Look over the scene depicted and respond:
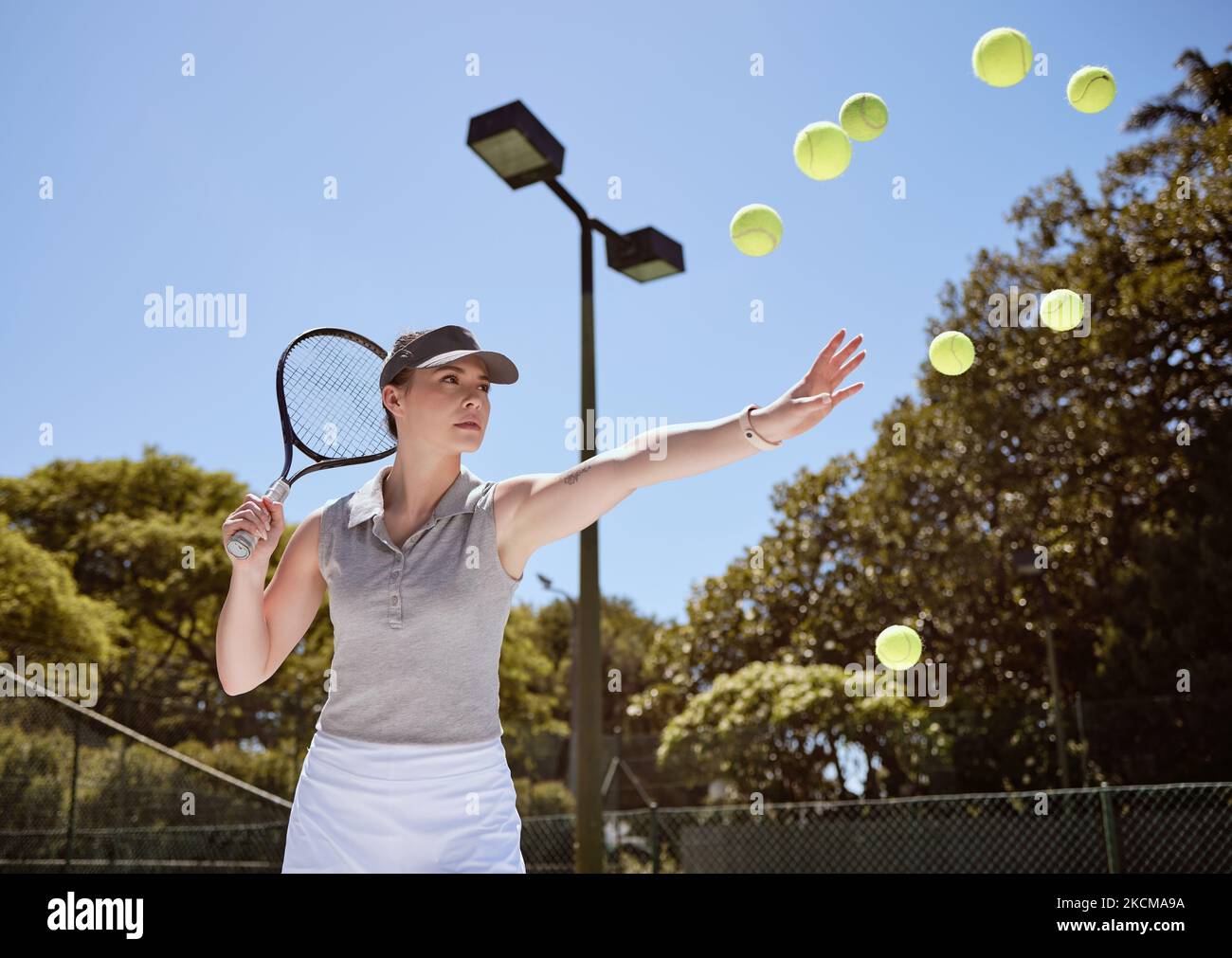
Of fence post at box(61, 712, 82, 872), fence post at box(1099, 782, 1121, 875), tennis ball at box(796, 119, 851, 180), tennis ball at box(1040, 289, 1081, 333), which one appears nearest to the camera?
tennis ball at box(796, 119, 851, 180)

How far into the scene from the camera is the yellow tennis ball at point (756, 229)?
5.69m

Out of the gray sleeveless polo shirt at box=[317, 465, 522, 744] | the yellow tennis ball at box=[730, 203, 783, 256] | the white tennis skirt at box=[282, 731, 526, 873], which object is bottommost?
the white tennis skirt at box=[282, 731, 526, 873]

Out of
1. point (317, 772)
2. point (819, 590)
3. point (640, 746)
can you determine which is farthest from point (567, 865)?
point (819, 590)

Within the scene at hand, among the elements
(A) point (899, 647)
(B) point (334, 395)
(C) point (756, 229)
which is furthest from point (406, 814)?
(A) point (899, 647)

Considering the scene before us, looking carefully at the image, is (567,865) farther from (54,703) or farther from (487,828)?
(487,828)

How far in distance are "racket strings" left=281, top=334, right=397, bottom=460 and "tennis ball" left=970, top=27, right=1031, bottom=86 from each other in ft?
13.5

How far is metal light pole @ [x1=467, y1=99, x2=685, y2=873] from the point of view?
7.49 metres

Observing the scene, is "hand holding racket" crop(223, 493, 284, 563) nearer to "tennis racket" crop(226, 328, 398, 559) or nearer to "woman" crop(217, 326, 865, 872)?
"woman" crop(217, 326, 865, 872)

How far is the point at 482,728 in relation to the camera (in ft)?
7.17

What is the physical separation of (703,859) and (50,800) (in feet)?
23.3

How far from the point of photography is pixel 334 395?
3611mm

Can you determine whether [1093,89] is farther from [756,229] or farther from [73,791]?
→ [73,791]

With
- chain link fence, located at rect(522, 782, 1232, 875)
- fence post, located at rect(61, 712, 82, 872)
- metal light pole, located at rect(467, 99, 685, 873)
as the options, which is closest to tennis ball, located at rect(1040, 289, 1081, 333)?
metal light pole, located at rect(467, 99, 685, 873)

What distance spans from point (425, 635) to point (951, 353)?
4.32 metres
